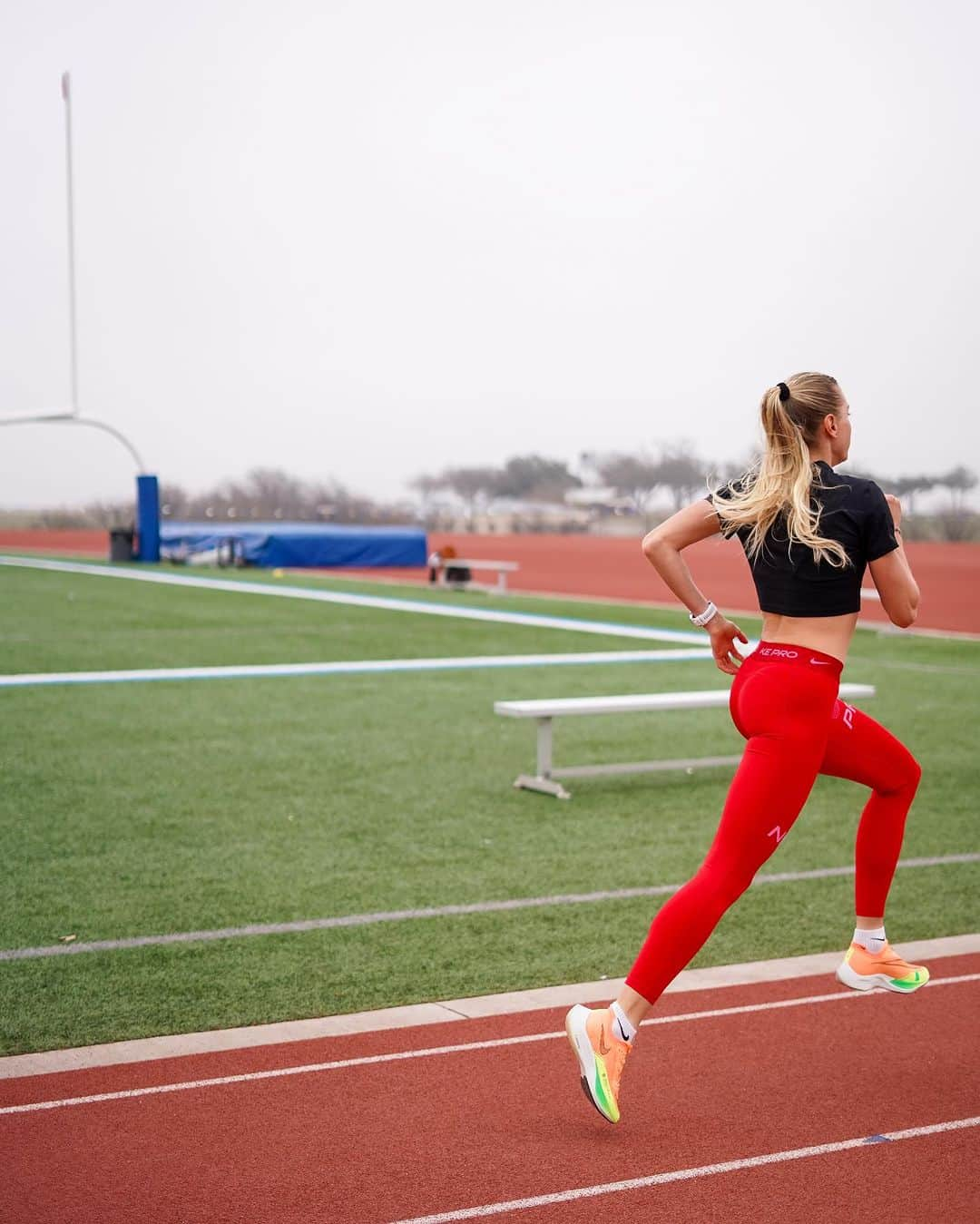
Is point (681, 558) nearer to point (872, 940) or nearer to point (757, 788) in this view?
point (757, 788)

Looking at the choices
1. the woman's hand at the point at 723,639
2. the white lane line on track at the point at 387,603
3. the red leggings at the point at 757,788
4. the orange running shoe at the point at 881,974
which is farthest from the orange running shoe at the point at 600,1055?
the white lane line on track at the point at 387,603

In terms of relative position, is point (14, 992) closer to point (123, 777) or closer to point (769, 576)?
point (769, 576)

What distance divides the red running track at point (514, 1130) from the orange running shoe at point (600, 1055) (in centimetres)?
16

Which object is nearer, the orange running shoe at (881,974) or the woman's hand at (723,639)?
the woman's hand at (723,639)

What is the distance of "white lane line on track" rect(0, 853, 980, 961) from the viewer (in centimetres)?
546

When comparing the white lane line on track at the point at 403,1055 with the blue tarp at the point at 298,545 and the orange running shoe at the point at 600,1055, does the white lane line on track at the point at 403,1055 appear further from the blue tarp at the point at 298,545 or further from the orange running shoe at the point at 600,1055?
the blue tarp at the point at 298,545

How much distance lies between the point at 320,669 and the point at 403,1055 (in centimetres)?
1021

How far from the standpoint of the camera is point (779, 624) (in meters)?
3.91

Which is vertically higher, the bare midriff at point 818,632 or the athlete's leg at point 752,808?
the bare midriff at point 818,632

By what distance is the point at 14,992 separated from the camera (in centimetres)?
493

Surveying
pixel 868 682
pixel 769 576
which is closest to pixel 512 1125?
pixel 769 576

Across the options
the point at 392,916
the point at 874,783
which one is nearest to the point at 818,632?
the point at 874,783

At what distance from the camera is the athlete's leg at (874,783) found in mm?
4102

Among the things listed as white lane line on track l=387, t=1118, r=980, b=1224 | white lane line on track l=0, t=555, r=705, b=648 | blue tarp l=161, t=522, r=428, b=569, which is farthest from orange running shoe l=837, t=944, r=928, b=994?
blue tarp l=161, t=522, r=428, b=569
